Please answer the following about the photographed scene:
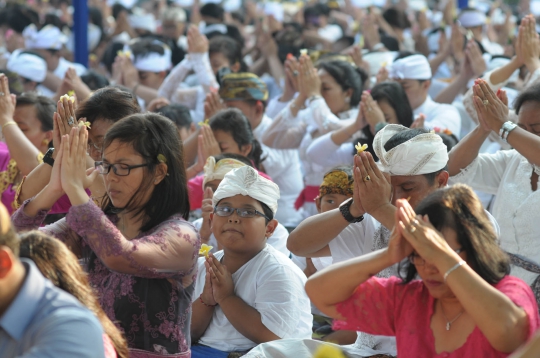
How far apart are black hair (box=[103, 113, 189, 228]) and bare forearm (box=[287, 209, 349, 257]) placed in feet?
1.72

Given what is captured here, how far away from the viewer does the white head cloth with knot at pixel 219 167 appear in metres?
3.83

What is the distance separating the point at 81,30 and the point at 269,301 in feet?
18.2

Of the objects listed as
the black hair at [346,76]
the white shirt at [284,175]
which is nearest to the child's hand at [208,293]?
the white shirt at [284,175]

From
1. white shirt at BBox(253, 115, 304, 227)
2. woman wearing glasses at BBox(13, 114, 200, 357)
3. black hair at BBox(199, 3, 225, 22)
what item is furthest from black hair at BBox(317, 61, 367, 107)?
black hair at BBox(199, 3, 225, 22)

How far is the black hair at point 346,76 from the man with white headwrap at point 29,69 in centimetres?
269

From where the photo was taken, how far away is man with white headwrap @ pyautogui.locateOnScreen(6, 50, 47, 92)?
22.4 ft

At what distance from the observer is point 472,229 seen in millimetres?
2154

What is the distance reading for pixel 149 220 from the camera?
2.67 meters

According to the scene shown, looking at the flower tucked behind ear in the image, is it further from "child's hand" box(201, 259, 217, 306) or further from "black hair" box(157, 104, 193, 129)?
"black hair" box(157, 104, 193, 129)

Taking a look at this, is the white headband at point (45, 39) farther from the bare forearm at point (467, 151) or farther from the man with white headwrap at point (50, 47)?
the bare forearm at point (467, 151)

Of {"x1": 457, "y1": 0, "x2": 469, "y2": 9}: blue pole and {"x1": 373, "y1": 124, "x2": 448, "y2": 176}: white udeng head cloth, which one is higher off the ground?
{"x1": 373, "y1": 124, "x2": 448, "y2": 176}: white udeng head cloth

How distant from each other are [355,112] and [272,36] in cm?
269

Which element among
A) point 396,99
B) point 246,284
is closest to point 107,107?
point 246,284

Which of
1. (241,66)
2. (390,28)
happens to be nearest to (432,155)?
(241,66)
